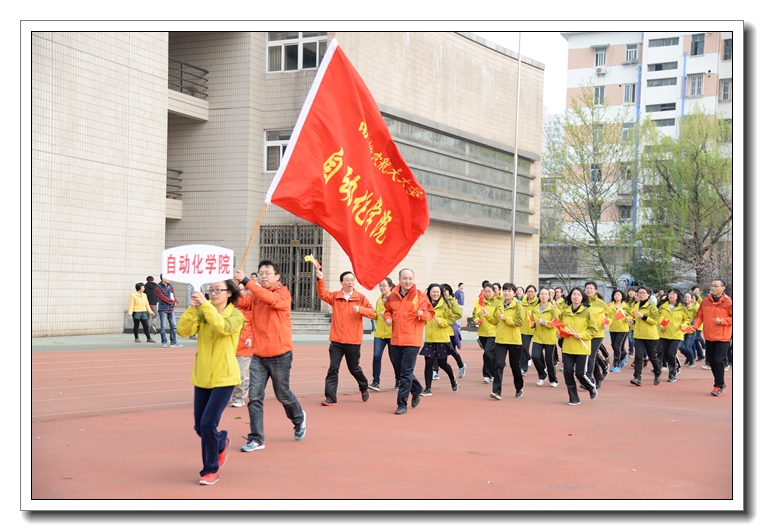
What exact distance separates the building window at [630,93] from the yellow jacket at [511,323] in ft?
178

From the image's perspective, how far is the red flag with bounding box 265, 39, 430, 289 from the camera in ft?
25.8

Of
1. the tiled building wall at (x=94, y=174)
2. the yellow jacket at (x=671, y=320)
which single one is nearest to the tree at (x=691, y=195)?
the yellow jacket at (x=671, y=320)

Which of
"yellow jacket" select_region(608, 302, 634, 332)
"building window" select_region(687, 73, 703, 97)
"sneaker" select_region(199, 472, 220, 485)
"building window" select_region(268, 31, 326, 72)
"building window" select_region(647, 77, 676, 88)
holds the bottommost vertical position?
"sneaker" select_region(199, 472, 220, 485)

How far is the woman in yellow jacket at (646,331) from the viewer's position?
1531 centimetres

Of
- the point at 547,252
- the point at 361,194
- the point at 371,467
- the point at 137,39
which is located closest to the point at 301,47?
the point at 137,39

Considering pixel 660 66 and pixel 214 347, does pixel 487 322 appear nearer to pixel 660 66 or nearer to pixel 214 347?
pixel 214 347

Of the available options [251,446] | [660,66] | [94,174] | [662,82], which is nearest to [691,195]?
[94,174]

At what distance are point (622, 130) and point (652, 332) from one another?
1060 inches

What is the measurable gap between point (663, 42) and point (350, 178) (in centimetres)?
5911

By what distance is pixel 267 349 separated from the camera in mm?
7961

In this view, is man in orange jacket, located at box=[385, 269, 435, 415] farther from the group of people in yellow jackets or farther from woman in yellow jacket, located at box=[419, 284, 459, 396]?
the group of people in yellow jackets

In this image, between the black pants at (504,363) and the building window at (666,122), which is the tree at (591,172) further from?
the black pants at (504,363)

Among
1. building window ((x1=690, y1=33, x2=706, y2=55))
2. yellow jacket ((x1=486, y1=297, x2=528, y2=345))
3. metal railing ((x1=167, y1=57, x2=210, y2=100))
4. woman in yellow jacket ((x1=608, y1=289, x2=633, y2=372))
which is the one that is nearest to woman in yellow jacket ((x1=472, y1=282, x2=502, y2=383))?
yellow jacket ((x1=486, y1=297, x2=528, y2=345))

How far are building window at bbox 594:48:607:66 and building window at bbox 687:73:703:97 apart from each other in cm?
680
